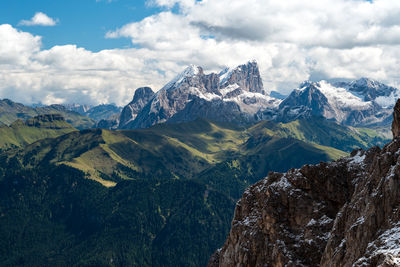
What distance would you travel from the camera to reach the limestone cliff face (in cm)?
6234

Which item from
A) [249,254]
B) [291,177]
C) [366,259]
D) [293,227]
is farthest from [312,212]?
[366,259]

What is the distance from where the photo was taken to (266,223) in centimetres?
9125

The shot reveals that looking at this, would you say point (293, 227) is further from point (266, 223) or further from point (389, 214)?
point (389, 214)

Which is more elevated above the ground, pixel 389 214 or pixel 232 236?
pixel 389 214

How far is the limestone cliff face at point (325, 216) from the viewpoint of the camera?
205 ft

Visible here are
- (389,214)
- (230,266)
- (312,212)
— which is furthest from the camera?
(230,266)

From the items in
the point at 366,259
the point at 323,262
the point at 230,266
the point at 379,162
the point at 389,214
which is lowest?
the point at 230,266

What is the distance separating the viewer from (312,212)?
86688 mm

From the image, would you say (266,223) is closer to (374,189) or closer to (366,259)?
(374,189)

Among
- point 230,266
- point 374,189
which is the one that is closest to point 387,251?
point 374,189

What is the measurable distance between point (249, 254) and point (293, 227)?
12032 mm

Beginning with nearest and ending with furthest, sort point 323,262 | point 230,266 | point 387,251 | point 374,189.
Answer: point 387,251 < point 374,189 < point 323,262 < point 230,266

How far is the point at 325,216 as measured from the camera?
3332 inches

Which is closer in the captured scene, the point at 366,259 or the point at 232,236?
the point at 366,259
